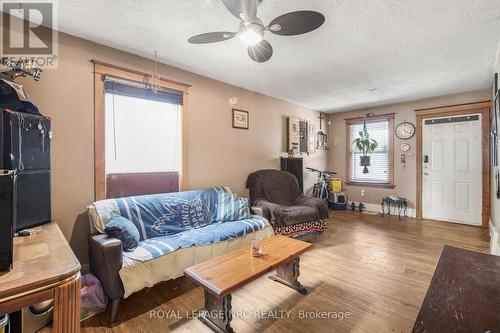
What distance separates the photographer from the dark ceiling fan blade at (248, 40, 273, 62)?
1.92m

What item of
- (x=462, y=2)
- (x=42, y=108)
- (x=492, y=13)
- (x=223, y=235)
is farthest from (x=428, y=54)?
(x=42, y=108)

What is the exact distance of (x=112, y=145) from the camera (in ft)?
8.47

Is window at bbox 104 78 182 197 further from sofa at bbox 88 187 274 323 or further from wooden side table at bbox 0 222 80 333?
wooden side table at bbox 0 222 80 333

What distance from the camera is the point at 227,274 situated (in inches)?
64.5

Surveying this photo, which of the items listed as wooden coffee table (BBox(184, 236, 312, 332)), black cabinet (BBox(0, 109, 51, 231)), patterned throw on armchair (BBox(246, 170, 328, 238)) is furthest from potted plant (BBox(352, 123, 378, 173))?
black cabinet (BBox(0, 109, 51, 231))

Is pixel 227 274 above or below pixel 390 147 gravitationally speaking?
below

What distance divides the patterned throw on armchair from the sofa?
0.66 ft

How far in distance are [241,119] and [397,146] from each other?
140 inches

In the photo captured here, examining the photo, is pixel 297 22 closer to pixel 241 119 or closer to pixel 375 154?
pixel 241 119

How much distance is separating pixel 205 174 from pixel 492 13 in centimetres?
333

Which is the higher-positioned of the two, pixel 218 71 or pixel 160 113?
pixel 218 71

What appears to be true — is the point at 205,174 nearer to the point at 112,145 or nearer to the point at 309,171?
the point at 112,145

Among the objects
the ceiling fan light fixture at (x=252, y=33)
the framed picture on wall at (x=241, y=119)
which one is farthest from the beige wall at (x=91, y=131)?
the ceiling fan light fixture at (x=252, y=33)

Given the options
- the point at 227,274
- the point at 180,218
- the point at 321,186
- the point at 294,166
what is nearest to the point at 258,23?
the point at 227,274
